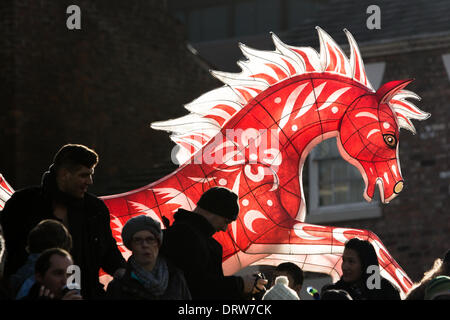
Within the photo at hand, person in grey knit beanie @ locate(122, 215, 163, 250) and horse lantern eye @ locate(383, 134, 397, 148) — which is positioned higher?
horse lantern eye @ locate(383, 134, 397, 148)

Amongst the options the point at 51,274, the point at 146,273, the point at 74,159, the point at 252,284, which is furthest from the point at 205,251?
the point at 51,274

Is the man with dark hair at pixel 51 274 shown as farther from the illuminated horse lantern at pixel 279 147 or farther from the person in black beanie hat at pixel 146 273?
the illuminated horse lantern at pixel 279 147

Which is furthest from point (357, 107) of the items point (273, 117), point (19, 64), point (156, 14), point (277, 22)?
point (277, 22)

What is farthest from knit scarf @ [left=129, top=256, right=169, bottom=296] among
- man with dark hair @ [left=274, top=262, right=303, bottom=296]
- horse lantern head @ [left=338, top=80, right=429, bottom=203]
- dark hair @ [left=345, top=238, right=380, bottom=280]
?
horse lantern head @ [left=338, top=80, right=429, bottom=203]

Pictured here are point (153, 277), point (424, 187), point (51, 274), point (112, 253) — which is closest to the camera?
point (51, 274)

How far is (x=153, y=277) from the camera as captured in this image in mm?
6875

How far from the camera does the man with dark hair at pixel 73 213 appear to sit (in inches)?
287

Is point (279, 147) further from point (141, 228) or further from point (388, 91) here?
point (141, 228)

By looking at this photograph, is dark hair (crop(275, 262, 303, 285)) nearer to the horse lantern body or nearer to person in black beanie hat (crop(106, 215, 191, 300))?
the horse lantern body

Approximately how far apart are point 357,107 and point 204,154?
1.32 metres

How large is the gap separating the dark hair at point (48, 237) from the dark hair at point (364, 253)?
2.31 metres

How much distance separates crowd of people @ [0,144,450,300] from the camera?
6.73m

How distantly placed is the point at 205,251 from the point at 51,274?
4.17ft
